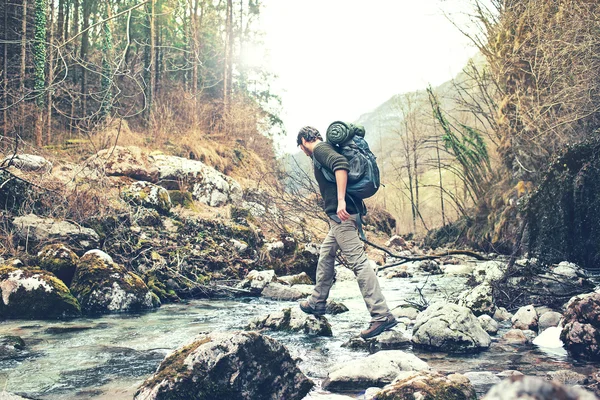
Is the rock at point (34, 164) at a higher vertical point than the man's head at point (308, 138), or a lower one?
lower

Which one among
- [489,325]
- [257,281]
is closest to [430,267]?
[257,281]

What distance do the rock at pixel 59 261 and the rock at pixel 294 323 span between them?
3.32m

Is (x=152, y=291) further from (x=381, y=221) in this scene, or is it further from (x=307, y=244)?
(x=381, y=221)

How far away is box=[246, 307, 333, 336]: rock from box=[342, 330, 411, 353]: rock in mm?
683

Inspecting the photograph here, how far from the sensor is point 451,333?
5.19m

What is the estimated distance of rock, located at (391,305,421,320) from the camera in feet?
Result: 23.1

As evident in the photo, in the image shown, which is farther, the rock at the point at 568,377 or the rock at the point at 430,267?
the rock at the point at 430,267

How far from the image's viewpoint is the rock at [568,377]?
366 cm

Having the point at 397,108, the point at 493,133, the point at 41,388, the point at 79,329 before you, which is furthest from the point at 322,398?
the point at 397,108

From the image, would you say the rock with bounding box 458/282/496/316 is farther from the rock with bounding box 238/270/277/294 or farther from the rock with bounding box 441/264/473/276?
the rock with bounding box 441/264/473/276

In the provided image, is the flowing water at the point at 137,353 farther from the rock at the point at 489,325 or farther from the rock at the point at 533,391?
the rock at the point at 533,391

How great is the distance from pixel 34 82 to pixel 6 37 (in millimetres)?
2113

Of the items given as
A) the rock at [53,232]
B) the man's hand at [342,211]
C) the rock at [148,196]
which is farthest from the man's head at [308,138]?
the rock at [148,196]

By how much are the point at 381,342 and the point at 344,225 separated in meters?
1.23
